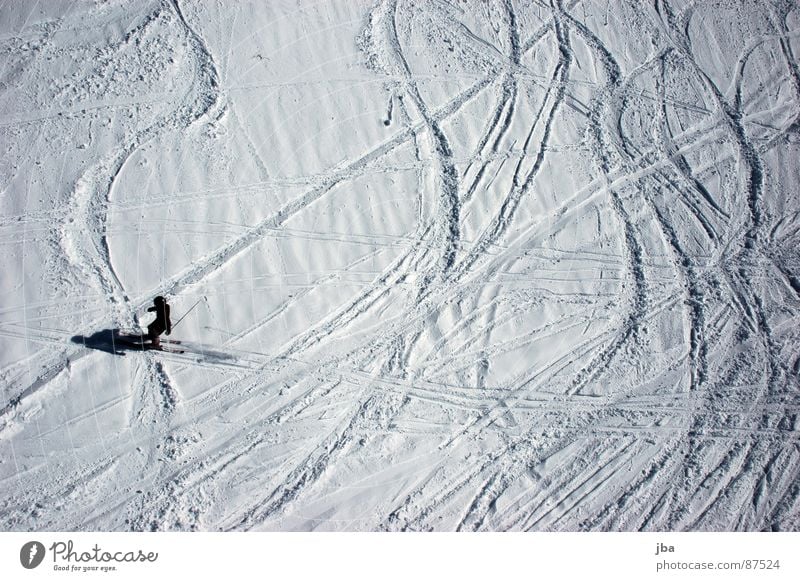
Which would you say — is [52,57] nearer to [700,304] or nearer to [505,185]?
[505,185]

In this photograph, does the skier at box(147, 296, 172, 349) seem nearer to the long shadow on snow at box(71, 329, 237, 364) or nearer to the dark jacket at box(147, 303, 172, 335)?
the dark jacket at box(147, 303, 172, 335)

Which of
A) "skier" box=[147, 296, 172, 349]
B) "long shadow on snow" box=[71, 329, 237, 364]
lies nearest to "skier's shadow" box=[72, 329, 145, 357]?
"long shadow on snow" box=[71, 329, 237, 364]
